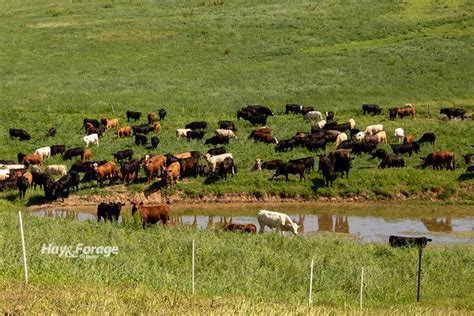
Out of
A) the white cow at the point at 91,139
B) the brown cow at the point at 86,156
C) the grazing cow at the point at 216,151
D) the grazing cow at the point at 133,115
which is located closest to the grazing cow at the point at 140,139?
the white cow at the point at 91,139

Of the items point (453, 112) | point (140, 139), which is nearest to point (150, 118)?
point (140, 139)

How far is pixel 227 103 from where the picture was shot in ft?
162

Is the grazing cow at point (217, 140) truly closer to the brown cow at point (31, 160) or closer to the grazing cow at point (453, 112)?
the brown cow at point (31, 160)

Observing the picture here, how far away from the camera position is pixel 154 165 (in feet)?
113

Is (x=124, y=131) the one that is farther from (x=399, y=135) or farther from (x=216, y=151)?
(x=399, y=135)

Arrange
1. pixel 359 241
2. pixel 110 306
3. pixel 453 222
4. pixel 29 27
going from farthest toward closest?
pixel 29 27, pixel 453 222, pixel 359 241, pixel 110 306

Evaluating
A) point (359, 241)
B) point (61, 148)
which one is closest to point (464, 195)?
point (359, 241)

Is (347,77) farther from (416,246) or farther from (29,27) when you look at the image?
(29,27)

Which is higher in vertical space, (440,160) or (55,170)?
(440,160)

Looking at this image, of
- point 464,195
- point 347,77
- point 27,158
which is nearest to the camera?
point 464,195

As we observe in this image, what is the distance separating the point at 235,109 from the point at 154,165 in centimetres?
1457

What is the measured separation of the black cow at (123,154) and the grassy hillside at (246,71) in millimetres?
1456

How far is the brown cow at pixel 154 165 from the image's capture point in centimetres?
3412

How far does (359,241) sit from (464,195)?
8.00 meters
